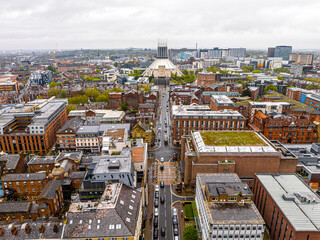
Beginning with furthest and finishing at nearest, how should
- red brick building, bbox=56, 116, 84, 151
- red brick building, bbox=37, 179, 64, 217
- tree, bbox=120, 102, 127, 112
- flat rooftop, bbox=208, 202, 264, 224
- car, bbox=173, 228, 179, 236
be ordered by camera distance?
tree, bbox=120, 102, 127, 112 < red brick building, bbox=56, 116, 84, 151 < car, bbox=173, 228, 179, 236 < red brick building, bbox=37, 179, 64, 217 < flat rooftop, bbox=208, 202, 264, 224

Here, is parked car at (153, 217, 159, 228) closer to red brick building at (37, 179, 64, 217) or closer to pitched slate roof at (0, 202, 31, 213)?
red brick building at (37, 179, 64, 217)

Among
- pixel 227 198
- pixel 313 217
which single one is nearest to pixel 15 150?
pixel 227 198

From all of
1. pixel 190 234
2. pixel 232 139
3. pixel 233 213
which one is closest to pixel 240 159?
pixel 232 139

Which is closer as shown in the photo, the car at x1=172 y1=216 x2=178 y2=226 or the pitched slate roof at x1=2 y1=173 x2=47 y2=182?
the car at x1=172 y1=216 x2=178 y2=226

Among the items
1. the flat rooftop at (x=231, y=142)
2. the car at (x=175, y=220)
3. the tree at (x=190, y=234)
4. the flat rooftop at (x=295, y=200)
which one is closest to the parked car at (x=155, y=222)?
the car at (x=175, y=220)

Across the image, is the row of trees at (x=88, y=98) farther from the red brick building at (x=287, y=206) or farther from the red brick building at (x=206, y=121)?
the red brick building at (x=287, y=206)

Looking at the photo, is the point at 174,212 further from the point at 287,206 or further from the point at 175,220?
the point at 287,206

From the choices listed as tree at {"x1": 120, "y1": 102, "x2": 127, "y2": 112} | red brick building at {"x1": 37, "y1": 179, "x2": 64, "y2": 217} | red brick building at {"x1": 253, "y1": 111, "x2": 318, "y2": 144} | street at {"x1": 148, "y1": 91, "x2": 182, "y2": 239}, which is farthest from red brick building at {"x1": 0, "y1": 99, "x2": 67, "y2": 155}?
red brick building at {"x1": 253, "y1": 111, "x2": 318, "y2": 144}
